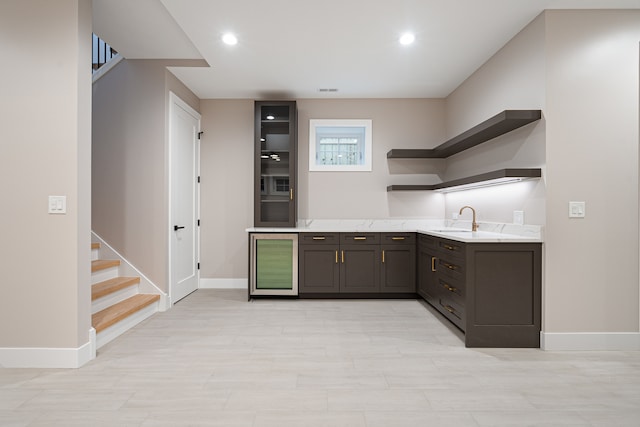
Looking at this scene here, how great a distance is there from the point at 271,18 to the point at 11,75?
202cm

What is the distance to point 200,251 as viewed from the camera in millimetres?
5195

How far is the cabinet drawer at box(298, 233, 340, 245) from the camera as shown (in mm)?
4617

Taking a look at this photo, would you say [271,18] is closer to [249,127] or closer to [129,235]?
[249,127]

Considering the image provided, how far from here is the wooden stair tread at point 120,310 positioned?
3053mm

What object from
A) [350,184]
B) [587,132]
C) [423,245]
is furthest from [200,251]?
[587,132]

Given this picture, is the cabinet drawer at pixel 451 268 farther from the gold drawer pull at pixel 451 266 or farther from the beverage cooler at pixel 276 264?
the beverage cooler at pixel 276 264

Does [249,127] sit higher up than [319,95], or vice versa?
[319,95]

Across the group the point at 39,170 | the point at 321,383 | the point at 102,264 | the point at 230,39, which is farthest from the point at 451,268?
the point at 102,264

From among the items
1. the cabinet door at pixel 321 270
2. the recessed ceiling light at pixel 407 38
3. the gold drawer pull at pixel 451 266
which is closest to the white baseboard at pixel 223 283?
the cabinet door at pixel 321 270

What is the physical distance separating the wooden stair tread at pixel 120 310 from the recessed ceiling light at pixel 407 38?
3.73 m

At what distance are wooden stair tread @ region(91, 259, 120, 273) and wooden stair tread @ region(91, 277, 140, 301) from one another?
16 cm

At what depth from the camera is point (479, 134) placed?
11.7ft

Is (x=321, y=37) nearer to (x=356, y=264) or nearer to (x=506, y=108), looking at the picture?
(x=506, y=108)

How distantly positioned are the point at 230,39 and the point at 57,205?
2.12 metres
